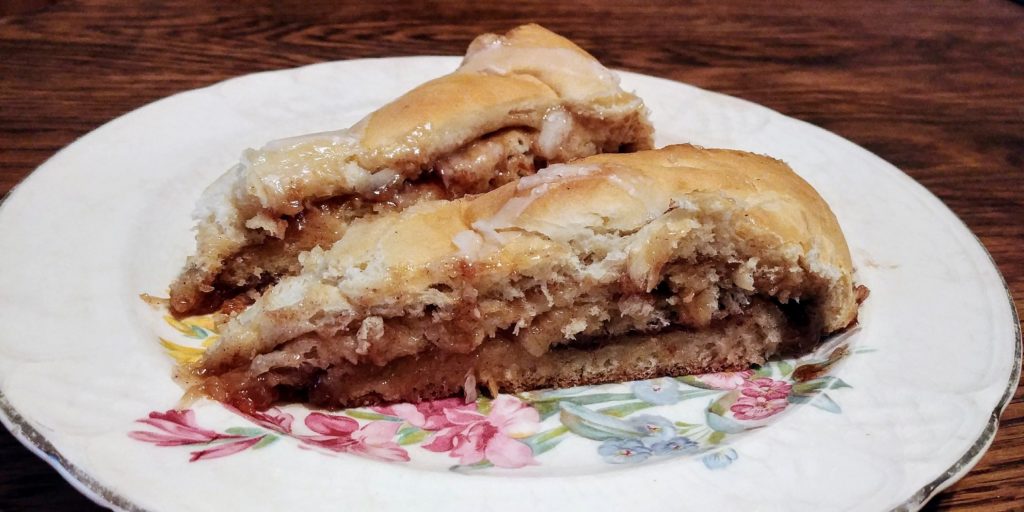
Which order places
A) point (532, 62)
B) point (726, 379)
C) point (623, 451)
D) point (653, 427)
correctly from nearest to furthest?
point (623, 451)
point (653, 427)
point (726, 379)
point (532, 62)

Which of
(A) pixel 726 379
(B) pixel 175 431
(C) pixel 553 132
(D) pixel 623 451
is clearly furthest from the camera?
(C) pixel 553 132

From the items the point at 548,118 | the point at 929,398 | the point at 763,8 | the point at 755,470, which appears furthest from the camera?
the point at 763,8

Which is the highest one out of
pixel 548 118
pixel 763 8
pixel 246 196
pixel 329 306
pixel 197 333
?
pixel 763 8

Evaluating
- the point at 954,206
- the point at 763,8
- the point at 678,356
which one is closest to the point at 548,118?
the point at 678,356

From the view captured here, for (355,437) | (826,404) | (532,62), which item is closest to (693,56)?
(532,62)

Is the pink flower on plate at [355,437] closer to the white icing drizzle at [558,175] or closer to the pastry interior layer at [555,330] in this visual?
the pastry interior layer at [555,330]

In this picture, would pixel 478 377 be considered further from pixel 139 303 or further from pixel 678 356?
pixel 139 303

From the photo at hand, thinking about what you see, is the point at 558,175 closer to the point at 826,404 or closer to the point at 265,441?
the point at 826,404
